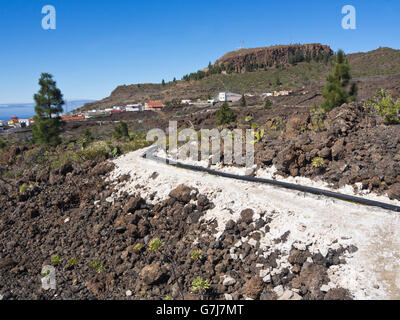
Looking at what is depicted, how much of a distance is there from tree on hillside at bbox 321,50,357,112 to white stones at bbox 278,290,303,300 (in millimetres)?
17614

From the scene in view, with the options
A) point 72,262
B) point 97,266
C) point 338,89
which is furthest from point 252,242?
point 338,89

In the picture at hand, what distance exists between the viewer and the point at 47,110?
28.2 meters

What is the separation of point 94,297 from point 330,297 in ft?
22.8

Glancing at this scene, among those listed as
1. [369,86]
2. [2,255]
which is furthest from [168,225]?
[369,86]

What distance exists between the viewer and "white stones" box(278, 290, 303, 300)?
7.11m

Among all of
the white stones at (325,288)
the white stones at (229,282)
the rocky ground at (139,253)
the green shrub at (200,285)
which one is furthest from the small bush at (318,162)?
the green shrub at (200,285)

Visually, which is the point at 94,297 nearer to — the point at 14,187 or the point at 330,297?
the point at 330,297

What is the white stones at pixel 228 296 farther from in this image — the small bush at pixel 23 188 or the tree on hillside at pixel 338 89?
the tree on hillside at pixel 338 89

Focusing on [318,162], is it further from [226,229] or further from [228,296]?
[228,296]

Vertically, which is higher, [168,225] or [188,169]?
[188,169]

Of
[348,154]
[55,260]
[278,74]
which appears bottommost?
[55,260]

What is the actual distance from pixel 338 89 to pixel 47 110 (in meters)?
26.5

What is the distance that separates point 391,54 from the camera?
320 ft

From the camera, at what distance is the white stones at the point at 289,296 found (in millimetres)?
7112
